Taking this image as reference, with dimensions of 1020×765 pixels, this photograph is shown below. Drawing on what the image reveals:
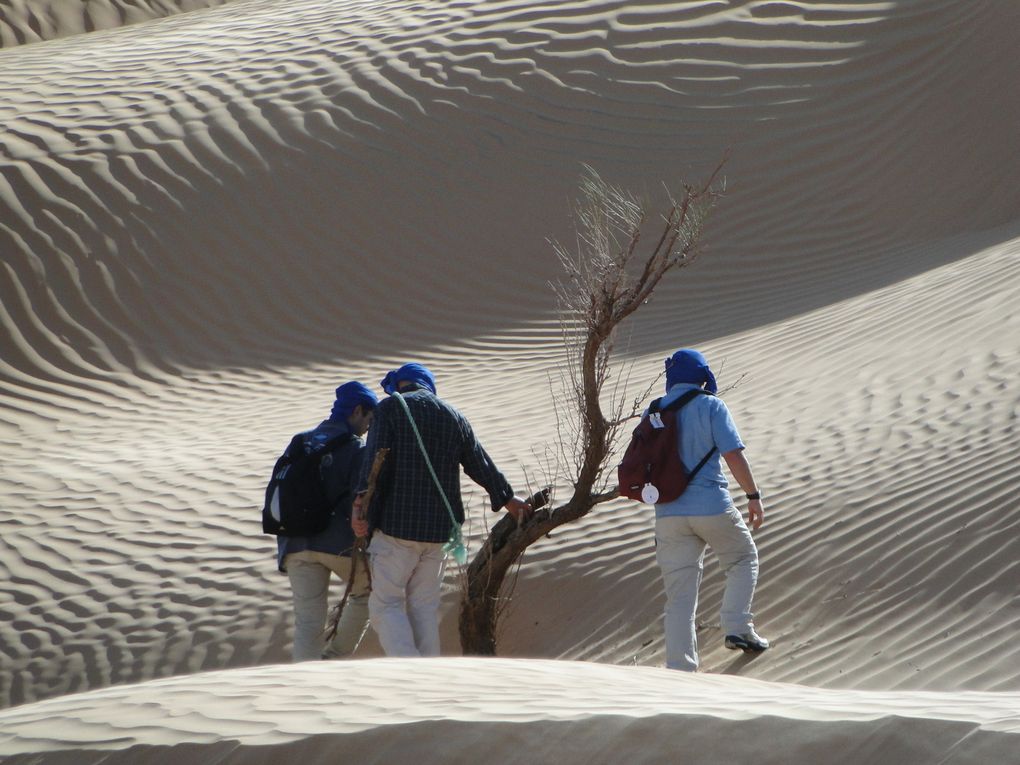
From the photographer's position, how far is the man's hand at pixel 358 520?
588cm

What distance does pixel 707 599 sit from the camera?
707 cm

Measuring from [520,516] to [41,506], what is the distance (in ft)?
15.0

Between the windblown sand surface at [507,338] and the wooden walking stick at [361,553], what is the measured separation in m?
0.93

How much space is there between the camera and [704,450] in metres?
5.92

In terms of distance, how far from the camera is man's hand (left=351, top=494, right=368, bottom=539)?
5875mm

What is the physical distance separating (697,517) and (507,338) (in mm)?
7035

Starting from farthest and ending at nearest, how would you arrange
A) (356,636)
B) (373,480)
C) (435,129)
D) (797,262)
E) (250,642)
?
(435,129), (797,262), (250,642), (356,636), (373,480)

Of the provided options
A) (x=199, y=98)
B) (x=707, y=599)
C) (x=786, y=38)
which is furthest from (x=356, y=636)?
(x=786, y=38)

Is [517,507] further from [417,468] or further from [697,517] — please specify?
[697,517]

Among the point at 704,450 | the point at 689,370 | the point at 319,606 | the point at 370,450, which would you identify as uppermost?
the point at 689,370

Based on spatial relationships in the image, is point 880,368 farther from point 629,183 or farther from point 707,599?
point 629,183

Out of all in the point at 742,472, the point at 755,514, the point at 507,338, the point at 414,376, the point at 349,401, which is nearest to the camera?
the point at 742,472

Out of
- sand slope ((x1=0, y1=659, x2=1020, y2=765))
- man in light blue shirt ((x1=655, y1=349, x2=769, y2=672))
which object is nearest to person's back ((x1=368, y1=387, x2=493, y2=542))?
man in light blue shirt ((x1=655, y1=349, x2=769, y2=672))

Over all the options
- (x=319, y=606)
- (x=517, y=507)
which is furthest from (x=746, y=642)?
(x=319, y=606)
